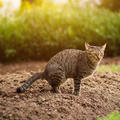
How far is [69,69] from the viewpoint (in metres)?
6.25

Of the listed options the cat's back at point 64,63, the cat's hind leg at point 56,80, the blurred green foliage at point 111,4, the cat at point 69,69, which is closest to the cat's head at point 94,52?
the cat at point 69,69

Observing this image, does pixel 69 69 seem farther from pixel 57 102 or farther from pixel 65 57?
pixel 57 102

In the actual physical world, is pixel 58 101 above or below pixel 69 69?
below

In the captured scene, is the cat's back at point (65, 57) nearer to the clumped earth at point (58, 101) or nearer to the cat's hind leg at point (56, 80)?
the cat's hind leg at point (56, 80)

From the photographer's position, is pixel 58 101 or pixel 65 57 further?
pixel 65 57

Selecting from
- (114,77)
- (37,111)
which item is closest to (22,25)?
(114,77)

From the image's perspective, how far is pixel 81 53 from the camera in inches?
254

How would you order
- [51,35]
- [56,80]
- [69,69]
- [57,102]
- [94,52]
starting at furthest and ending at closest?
[51,35] → [69,69] → [56,80] → [94,52] → [57,102]

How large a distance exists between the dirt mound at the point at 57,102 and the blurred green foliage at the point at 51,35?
5.10m

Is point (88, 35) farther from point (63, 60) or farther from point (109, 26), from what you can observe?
point (63, 60)

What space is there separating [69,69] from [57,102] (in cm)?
70

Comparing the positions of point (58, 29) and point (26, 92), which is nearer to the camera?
point (26, 92)

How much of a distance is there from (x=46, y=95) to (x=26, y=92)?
412 mm

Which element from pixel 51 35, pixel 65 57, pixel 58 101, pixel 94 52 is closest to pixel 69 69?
pixel 65 57
